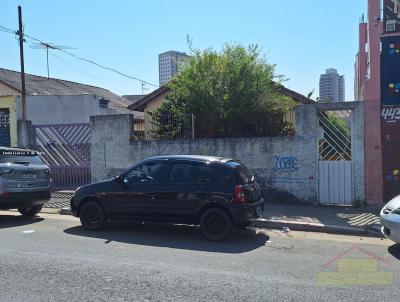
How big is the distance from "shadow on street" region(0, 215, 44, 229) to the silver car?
283 mm

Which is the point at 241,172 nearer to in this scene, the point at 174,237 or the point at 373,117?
the point at 174,237

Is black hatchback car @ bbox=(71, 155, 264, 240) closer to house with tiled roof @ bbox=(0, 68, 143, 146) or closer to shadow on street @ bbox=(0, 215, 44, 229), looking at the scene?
shadow on street @ bbox=(0, 215, 44, 229)

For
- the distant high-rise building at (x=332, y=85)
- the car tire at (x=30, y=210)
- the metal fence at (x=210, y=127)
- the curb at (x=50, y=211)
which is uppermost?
the distant high-rise building at (x=332, y=85)

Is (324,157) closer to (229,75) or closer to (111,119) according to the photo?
(229,75)

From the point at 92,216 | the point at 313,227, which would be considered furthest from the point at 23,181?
the point at 313,227

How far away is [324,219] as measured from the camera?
10.5 meters

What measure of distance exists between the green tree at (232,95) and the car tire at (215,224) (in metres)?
5.47

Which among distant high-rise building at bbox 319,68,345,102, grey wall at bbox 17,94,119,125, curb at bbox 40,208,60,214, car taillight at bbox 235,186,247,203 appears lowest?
curb at bbox 40,208,60,214

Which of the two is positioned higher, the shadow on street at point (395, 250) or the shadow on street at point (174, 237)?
the shadow on street at point (174, 237)

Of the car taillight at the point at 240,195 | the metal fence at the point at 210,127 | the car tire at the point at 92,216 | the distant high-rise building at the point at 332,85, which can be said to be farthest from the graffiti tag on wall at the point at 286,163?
the distant high-rise building at the point at 332,85

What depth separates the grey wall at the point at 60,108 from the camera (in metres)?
23.5

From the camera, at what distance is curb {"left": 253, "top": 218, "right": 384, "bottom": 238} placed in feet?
31.0

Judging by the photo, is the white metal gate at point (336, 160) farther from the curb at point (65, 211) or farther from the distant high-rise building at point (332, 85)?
the distant high-rise building at point (332, 85)

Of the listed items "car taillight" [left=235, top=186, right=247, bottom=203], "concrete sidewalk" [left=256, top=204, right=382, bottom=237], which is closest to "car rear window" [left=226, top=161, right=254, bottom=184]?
"car taillight" [left=235, top=186, right=247, bottom=203]
